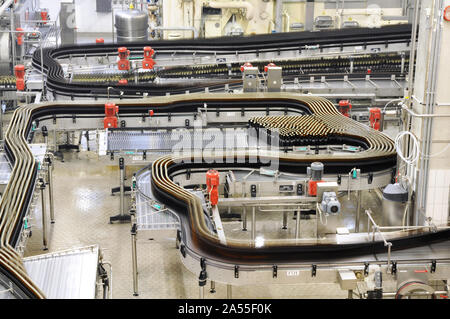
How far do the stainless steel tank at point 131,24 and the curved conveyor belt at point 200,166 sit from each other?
10.3 meters

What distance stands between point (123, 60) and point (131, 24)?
21.2ft

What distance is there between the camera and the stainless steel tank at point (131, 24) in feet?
92.2

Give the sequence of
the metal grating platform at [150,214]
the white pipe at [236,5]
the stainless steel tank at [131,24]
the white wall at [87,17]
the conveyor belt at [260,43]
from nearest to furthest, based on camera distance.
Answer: the metal grating platform at [150,214] < the conveyor belt at [260,43] < the white pipe at [236,5] < the stainless steel tank at [131,24] < the white wall at [87,17]

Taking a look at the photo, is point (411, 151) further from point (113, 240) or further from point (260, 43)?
point (260, 43)

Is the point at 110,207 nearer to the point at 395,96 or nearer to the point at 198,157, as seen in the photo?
the point at 198,157

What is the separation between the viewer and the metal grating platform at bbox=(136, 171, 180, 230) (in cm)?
1286

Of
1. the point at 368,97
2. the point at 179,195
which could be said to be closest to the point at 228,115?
the point at 368,97

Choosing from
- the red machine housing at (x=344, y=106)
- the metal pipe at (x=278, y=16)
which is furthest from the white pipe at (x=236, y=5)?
the red machine housing at (x=344, y=106)

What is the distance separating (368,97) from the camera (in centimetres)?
2036

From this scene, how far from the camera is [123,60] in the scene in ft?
72.3

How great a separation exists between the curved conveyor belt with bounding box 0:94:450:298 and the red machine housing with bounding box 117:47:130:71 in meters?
3.93

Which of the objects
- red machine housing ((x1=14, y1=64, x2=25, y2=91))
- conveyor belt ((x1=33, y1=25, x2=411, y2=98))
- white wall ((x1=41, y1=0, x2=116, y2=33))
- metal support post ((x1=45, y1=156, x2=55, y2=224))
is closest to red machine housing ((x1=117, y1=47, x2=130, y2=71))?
conveyor belt ((x1=33, y1=25, x2=411, y2=98))

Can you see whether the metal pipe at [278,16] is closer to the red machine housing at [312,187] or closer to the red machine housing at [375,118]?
the red machine housing at [375,118]

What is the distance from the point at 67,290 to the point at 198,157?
5633 mm
